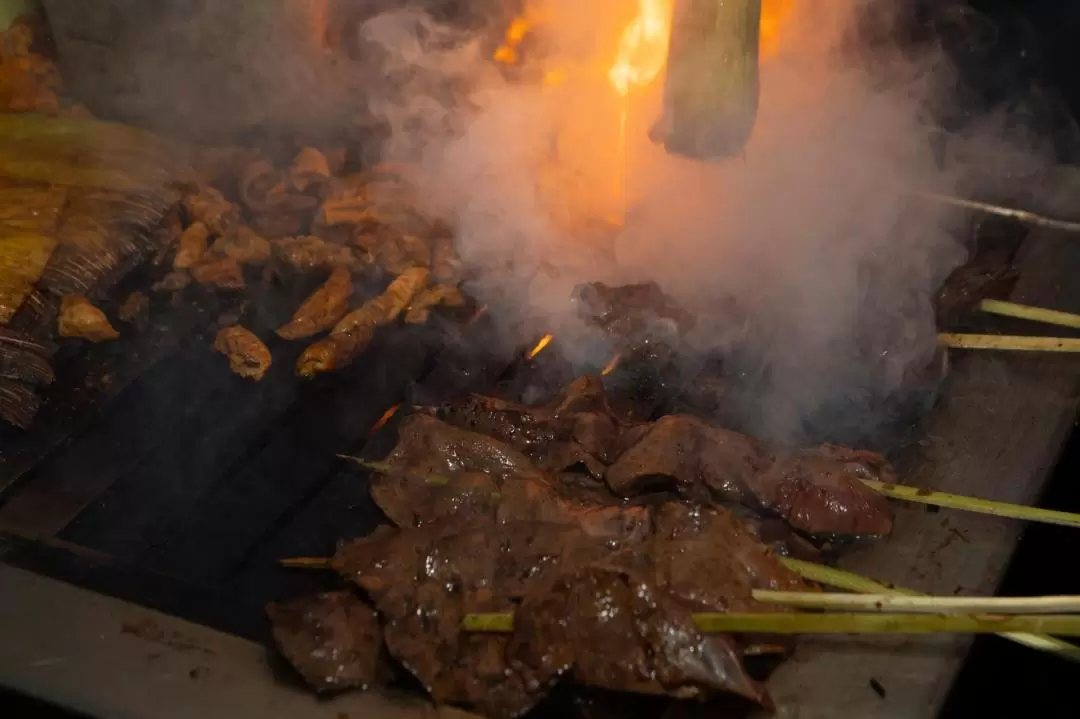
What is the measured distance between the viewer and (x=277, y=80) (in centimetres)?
565

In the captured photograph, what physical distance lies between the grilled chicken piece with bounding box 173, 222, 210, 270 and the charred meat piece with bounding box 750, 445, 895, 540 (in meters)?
2.83

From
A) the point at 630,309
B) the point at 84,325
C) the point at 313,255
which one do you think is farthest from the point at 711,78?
the point at 84,325

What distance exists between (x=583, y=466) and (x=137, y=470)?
162cm

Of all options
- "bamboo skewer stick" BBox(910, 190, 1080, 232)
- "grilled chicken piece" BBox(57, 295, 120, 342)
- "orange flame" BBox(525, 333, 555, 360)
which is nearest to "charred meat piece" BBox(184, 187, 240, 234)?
"grilled chicken piece" BBox(57, 295, 120, 342)

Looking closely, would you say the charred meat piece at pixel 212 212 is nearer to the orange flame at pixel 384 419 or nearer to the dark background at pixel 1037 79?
the orange flame at pixel 384 419

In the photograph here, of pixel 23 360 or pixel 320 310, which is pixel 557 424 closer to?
pixel 320 310

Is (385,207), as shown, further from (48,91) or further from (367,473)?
(48,91)

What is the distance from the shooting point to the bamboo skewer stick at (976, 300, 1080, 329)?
3729 mm

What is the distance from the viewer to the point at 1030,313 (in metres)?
3.78

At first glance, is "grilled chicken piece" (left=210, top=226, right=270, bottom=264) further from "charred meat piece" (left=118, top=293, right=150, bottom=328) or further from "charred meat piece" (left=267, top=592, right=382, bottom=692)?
"charred meat piece" (left=267, top=592, right=382, bottom=692)

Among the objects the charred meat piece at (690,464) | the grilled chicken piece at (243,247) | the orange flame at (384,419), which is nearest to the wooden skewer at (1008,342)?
the charred meat piece at (690,464)

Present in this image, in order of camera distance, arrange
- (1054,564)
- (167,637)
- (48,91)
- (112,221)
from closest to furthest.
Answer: (167,637) → (1054,564) → (112,221) → (48,91)

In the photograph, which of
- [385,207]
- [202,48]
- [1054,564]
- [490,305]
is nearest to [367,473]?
[490,305]

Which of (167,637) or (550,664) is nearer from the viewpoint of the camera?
(550,664)
